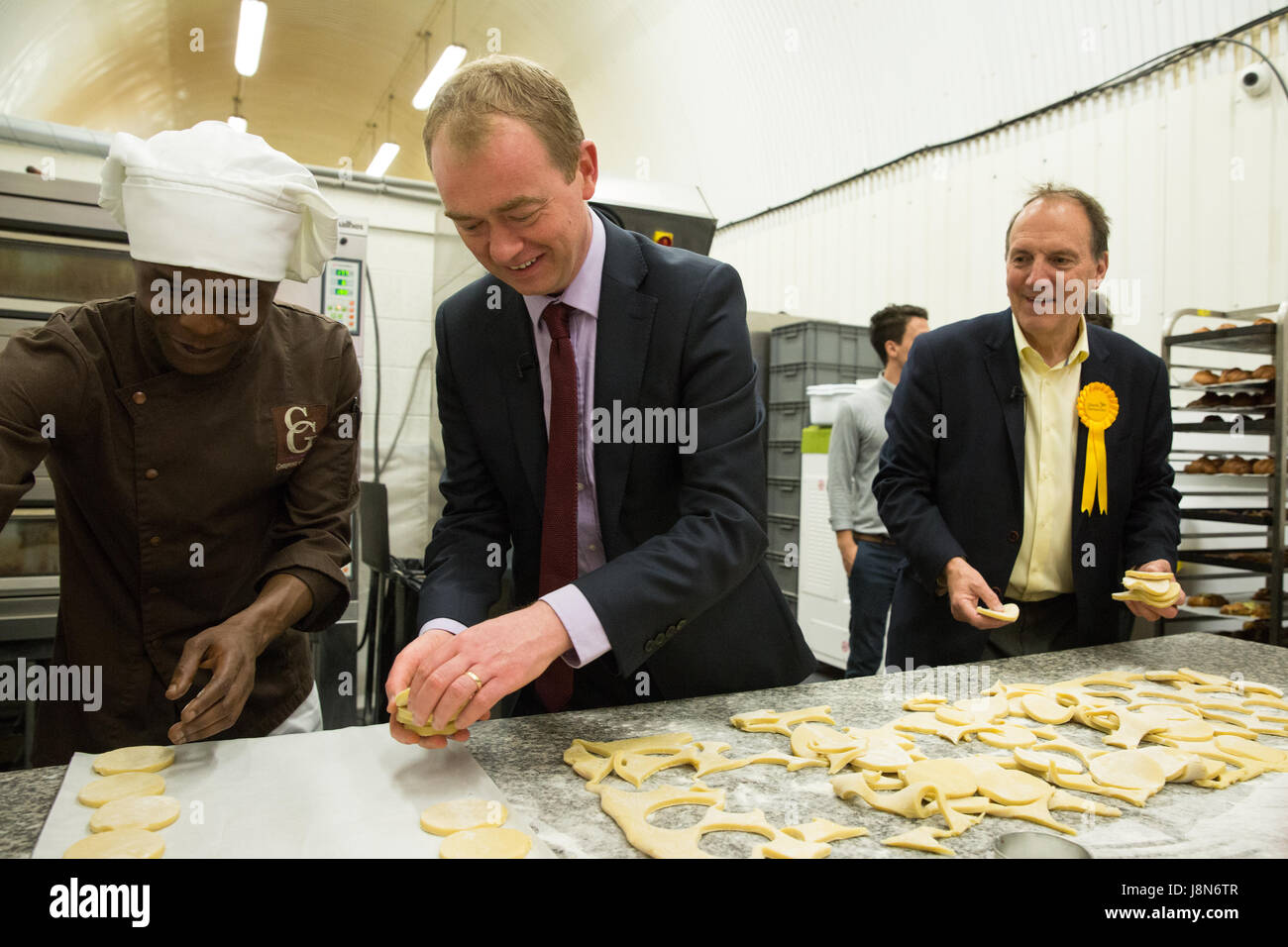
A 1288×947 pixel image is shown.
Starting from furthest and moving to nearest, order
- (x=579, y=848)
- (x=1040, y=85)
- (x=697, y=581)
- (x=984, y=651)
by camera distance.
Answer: (x=1040, y=85) < (x=984, y=651) < (x=697, y=581) < (x=579, y=848)

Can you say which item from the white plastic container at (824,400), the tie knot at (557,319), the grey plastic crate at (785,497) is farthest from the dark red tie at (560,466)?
the grey plastic crate at (785,497)

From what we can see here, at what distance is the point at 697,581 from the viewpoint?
1.26 meters

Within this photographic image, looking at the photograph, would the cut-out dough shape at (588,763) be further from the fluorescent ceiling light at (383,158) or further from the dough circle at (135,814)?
the fluorescent ceiling light at (383,158)

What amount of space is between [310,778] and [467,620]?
324 mm

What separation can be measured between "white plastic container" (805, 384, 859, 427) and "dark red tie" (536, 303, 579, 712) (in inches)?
141

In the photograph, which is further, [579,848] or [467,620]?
[467,620]

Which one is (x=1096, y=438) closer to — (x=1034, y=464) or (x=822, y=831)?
(x=1034, y=464)

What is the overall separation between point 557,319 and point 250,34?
824 centimetres

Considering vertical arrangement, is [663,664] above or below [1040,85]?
below

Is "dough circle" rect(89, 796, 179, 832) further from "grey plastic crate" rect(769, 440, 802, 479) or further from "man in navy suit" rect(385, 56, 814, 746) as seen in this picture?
"grey plastic crate" rect(769, 440, 802, 479)

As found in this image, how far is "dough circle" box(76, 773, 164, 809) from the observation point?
40.6 inches

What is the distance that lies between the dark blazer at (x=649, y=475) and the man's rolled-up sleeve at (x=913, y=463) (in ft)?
2.01
